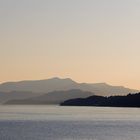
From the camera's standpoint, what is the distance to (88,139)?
109 meters

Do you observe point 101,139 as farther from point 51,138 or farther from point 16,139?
point 16,139

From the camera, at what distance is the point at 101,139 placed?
356 ft

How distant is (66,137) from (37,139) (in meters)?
7.19

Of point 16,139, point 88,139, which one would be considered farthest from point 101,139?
point 16,139

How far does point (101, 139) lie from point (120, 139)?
378cm

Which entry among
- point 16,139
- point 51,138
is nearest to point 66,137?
point 51,138

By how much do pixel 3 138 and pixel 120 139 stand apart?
2283 centimetres

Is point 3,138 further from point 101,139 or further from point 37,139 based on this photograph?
point 101,139

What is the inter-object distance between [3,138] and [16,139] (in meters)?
2.87

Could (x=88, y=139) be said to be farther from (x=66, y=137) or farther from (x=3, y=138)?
(x=3, y=138)

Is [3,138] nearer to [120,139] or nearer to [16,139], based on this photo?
[16,139]

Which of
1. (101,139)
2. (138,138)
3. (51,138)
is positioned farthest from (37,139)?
(138,138)

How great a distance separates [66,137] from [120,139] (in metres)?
11.6

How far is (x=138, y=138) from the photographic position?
10981 cm
